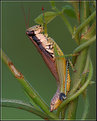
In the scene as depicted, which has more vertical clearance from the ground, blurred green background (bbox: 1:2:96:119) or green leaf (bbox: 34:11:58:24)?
green leaf (bbox: 34:11:58:24)

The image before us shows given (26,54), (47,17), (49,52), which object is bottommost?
(26,54)

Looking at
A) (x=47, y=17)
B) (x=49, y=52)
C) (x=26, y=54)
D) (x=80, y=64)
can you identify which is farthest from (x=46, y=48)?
(x=26, y=54)

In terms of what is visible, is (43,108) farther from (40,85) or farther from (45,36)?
(40,85)

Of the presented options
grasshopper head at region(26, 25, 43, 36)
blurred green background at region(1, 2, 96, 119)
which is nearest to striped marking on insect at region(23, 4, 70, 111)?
grasshopper head at region(26, 25, 43, 36)

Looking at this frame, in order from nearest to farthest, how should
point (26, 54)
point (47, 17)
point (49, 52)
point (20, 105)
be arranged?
point (20, 105)
point (47, 17)
point (49, 52)
point (26, 54)

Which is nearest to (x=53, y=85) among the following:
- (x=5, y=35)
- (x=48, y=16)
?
(x=5, y=35)

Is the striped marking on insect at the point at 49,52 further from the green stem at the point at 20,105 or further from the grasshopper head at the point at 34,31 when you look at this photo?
the green stem at the point at 20,105

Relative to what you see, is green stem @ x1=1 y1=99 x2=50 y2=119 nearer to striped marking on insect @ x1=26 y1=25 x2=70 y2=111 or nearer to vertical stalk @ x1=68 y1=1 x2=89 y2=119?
vertical stalk @ x1=68 y1=1 x2=89 y2=119

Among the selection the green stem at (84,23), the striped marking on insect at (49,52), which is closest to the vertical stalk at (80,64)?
the green stem at (84,23)

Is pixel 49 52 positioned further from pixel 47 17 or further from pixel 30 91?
pixel 30 91
